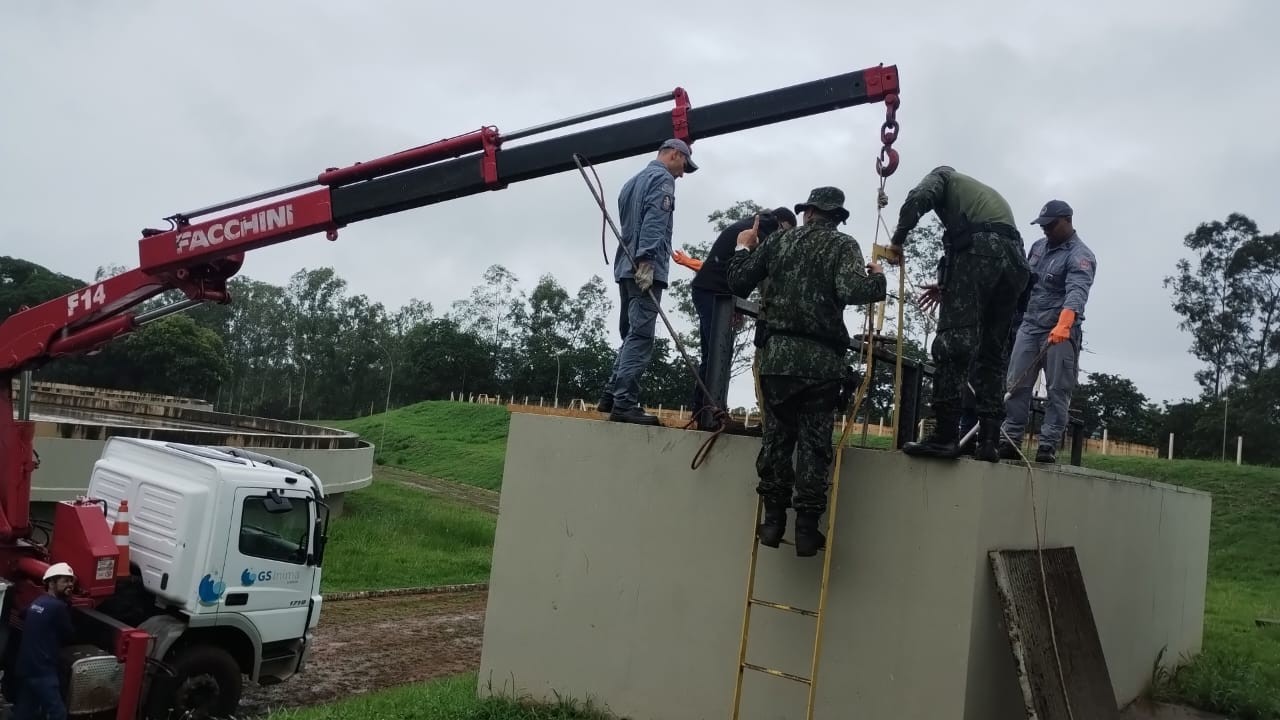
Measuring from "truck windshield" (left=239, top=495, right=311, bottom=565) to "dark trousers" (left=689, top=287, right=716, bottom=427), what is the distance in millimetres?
5062

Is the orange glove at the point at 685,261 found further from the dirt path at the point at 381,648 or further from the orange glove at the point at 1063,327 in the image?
the dirt path at the point at 381,648

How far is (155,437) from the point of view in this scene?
15.1 m

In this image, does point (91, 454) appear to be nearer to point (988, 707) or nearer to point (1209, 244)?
point (988, 707)

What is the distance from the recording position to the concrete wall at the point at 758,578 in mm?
4641

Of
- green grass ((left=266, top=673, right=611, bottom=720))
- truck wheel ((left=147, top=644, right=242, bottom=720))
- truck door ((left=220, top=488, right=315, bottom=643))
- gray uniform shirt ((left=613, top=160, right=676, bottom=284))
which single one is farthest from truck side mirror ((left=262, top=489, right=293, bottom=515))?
gray uniform shirt ((left=613, top=160, right=676, bottom=284))

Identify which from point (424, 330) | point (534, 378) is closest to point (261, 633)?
point (534, 378)

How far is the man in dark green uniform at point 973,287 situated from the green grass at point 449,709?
2.64 metres

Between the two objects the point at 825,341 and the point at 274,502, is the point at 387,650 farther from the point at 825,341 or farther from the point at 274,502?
the point at 825,341

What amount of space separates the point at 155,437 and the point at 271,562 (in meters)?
6.96

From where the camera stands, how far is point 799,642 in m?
5.05

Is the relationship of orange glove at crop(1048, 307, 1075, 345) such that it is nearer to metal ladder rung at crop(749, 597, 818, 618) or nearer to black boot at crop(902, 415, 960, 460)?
black boot at crop(902, 415, 960, 460)

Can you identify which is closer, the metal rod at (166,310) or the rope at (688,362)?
the rope at (688,362)

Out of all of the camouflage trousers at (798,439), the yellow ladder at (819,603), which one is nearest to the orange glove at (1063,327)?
the yellow ladder at (819,603)

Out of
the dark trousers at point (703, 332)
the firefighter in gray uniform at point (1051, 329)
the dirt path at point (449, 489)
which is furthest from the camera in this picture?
the dirt path at point (449, 489)
